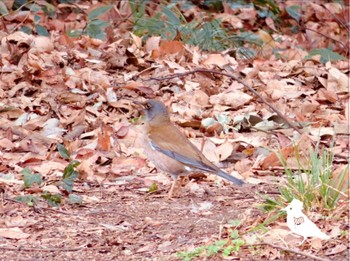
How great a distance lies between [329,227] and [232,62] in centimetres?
521

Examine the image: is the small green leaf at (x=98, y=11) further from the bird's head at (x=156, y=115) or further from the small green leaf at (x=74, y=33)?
the bird's head at (x=156, y=115)

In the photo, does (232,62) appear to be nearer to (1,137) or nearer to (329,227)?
(1,137)

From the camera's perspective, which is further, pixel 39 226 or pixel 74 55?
pixel 74 55

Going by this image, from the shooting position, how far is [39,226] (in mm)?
6078

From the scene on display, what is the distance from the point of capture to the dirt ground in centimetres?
562

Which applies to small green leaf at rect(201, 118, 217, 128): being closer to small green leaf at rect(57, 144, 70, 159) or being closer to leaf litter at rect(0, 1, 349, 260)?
leaf litter at rect(0, 1, 349, 260)

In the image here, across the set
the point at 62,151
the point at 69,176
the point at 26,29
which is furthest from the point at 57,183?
the point at 26,29

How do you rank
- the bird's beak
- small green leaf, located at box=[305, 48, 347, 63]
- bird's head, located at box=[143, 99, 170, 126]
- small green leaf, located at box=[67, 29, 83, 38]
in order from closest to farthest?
bird's head, located at box=[143, 99, 170, 126]
the bird's beak
small green leaf, located at box=[67, 29, 83, 38]
small green leaf, located at box=[305, 48, 347, 63]

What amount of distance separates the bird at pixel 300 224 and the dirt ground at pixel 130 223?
0.18 meters

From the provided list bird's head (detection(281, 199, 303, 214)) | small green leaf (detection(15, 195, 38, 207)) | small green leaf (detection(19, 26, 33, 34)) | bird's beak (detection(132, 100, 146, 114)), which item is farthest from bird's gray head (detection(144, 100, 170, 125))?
small green leaf (detection(19, 26, 33, 34))

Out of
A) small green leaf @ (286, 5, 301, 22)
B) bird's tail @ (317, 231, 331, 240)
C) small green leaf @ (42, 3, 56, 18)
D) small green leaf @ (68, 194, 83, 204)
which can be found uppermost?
bird's tail @ (317, 231, 331, 240)

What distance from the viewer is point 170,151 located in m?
6.93

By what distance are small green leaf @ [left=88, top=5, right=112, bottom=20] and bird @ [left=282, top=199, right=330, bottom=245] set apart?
20.5 ft

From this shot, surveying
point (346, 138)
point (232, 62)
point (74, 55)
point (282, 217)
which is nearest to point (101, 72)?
point (74, 55)
